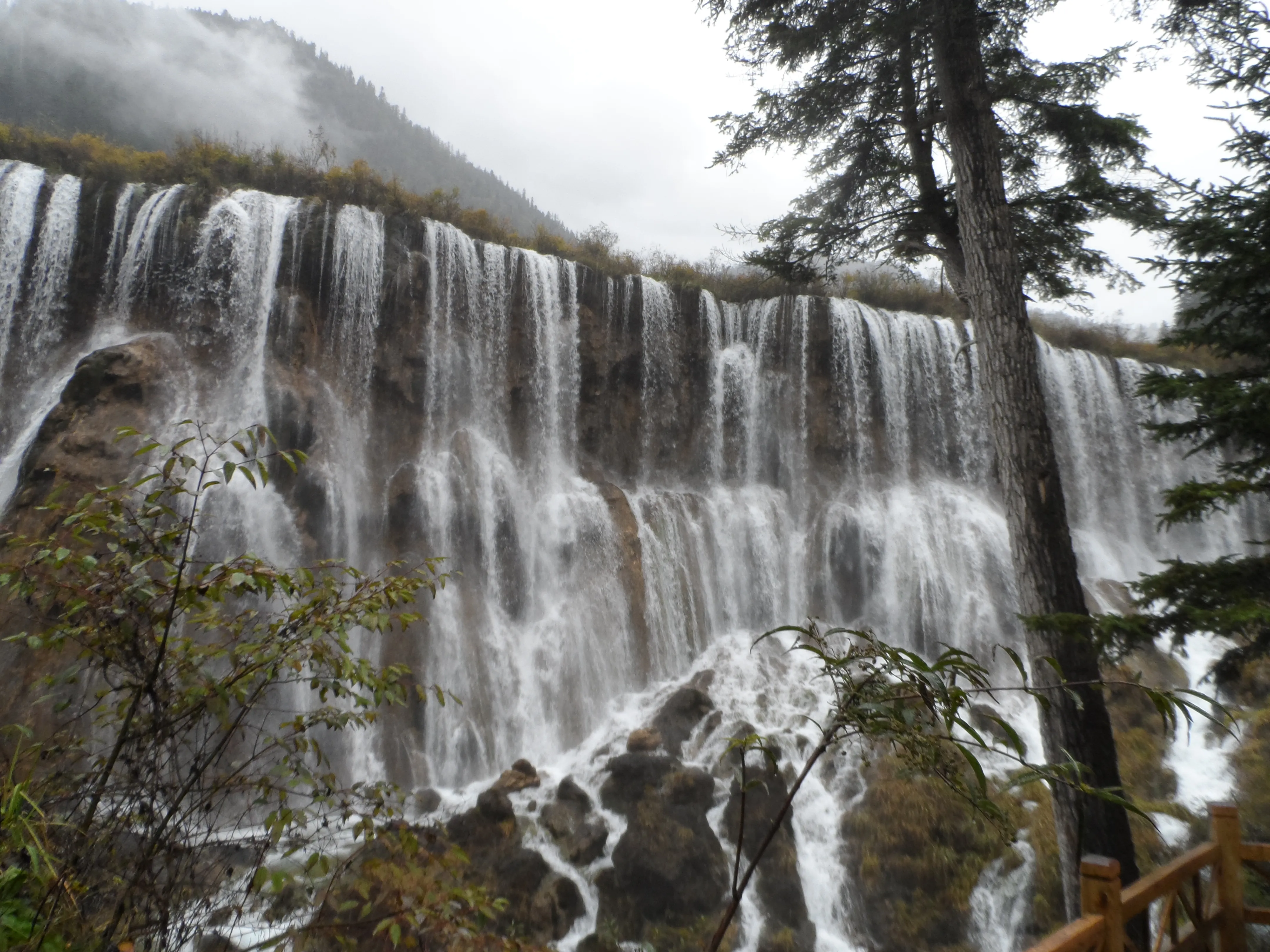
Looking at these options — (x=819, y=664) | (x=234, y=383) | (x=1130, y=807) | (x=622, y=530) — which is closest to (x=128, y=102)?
(x=234, y=383)

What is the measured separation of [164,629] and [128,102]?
63764mm

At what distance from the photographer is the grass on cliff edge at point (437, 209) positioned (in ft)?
42.1

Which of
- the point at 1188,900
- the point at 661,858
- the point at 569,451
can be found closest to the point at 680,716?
the point at 661,858

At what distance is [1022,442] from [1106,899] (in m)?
3.28

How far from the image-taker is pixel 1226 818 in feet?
10.7

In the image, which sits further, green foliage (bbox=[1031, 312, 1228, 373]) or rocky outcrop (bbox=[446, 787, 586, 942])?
green foliage (bbox=[1031, 312, 1228, 373])

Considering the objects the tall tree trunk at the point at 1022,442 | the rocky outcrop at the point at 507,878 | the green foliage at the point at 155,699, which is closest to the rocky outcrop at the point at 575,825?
the rocky outcrop at the point at 507,878

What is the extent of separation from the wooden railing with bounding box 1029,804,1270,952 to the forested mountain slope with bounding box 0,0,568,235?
1411 inches

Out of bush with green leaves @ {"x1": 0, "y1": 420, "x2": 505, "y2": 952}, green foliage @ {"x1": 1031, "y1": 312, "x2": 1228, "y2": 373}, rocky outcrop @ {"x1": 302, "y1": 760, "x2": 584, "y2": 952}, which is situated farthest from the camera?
green foliage @ {"x1": 1031, "y1": 312, "x2": 1228, "y2": 373}

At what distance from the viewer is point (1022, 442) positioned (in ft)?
16.0

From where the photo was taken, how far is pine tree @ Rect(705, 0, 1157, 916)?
4523mm

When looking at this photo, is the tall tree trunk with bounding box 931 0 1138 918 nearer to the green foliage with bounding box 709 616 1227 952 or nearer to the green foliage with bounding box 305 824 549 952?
the green foliage with bounding box 709 616 1227 952

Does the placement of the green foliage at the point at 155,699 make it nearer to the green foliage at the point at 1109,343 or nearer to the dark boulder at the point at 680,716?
the dark boulder at the point at 680,716

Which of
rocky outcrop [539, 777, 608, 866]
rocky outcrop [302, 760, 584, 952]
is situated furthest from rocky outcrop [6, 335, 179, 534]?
rocky outcrop [539, 777, 608, 866]
